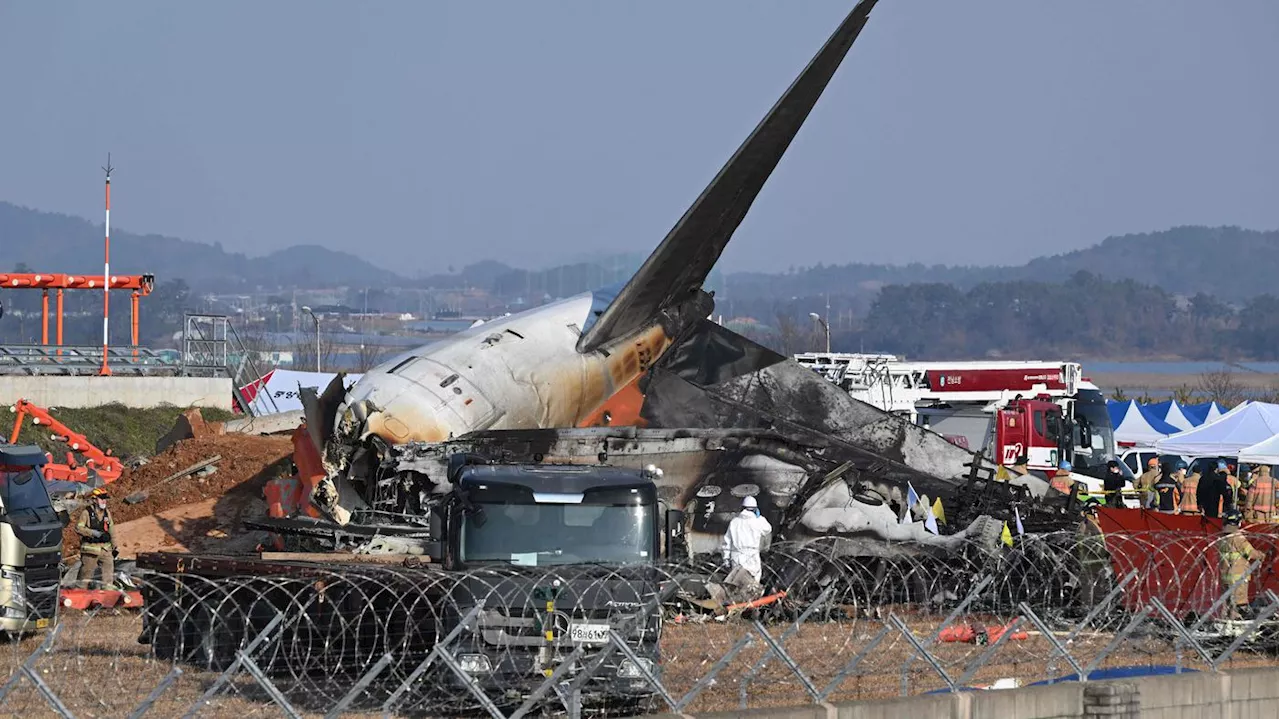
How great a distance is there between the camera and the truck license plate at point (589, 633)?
16.2 meters

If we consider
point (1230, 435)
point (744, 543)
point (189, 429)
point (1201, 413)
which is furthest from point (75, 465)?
point (1201, 413)

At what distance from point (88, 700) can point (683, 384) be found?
2042cm

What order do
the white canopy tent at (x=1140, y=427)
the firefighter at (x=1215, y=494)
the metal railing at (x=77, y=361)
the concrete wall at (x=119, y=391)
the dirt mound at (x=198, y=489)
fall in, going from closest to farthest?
the dirt mound at (x=198, y=489)
the firefighter at (x=1215, y=494)
the concrete wall at (x=119, y=391)
the white canopy tent at (x=1140, y=427)
the metal railing at (x=77, y=361)

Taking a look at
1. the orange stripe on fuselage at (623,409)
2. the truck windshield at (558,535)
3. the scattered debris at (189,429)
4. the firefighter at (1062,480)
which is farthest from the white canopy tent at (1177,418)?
the truck windshield at (558,535)

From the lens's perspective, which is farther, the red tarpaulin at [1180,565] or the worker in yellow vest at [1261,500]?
the worker in yellow vest at [1261,500]

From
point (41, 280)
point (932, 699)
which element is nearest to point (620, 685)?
point (932, 699)

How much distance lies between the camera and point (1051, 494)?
2995cm

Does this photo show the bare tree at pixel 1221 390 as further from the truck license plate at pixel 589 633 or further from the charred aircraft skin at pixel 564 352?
the truck license plate at pixel 589 633

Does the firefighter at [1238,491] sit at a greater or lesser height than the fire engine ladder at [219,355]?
lesser

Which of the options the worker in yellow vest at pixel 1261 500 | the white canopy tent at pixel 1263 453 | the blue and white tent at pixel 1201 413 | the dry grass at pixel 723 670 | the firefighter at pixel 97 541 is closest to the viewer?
the dry grass at pixel 723 670

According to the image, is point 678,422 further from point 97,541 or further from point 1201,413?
point 1201,413

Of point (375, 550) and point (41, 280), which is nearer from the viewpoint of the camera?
point (375, 550)

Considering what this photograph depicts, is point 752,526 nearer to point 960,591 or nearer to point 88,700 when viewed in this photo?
point 960,591

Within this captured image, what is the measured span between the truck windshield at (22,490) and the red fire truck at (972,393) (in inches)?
1154
